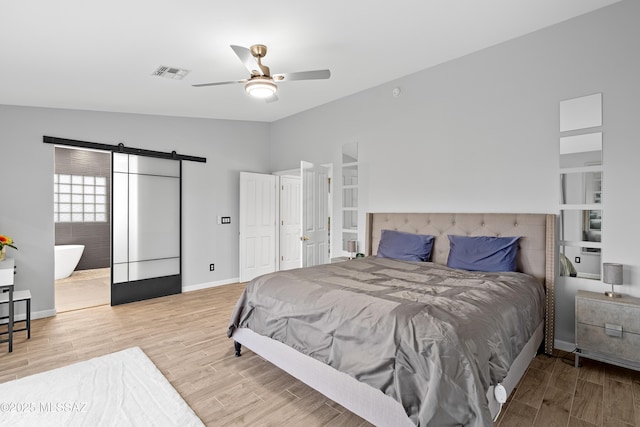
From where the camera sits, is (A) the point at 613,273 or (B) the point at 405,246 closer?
(A) the point at 613,273

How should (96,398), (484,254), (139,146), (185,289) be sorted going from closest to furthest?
1. (96,398)
2. (484,254)
3. (139,146)
4. (185,289)

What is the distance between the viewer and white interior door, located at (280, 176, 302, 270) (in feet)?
21.1

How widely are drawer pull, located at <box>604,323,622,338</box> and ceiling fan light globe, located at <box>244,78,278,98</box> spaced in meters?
3.47

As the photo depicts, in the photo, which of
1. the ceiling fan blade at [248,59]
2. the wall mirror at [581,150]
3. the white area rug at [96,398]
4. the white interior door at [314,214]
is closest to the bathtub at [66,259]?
the white area rug at [96,398]

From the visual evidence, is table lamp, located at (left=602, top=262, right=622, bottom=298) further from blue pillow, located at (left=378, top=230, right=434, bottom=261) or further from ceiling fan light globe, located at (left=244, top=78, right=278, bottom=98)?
ceiling fan light globe, located at (left=244, top=78, right=278, bottom=98)

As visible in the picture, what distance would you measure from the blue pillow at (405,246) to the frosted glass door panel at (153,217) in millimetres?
3410

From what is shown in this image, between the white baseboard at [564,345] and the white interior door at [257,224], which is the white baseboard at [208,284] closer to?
the white interior door at [257,224]

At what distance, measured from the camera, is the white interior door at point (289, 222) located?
6.43 meters

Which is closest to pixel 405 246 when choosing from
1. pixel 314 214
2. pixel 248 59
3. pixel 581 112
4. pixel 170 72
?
pixel 314 214

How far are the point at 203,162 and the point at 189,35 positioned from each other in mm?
2982

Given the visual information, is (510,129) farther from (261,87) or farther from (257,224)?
(257,224)

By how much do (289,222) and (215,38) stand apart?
4119 mm

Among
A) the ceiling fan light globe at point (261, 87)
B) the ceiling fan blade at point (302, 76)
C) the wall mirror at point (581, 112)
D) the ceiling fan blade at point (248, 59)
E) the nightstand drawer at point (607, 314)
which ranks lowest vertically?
the nightstand drawer at point (607, 314)

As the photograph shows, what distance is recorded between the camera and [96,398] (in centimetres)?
226
